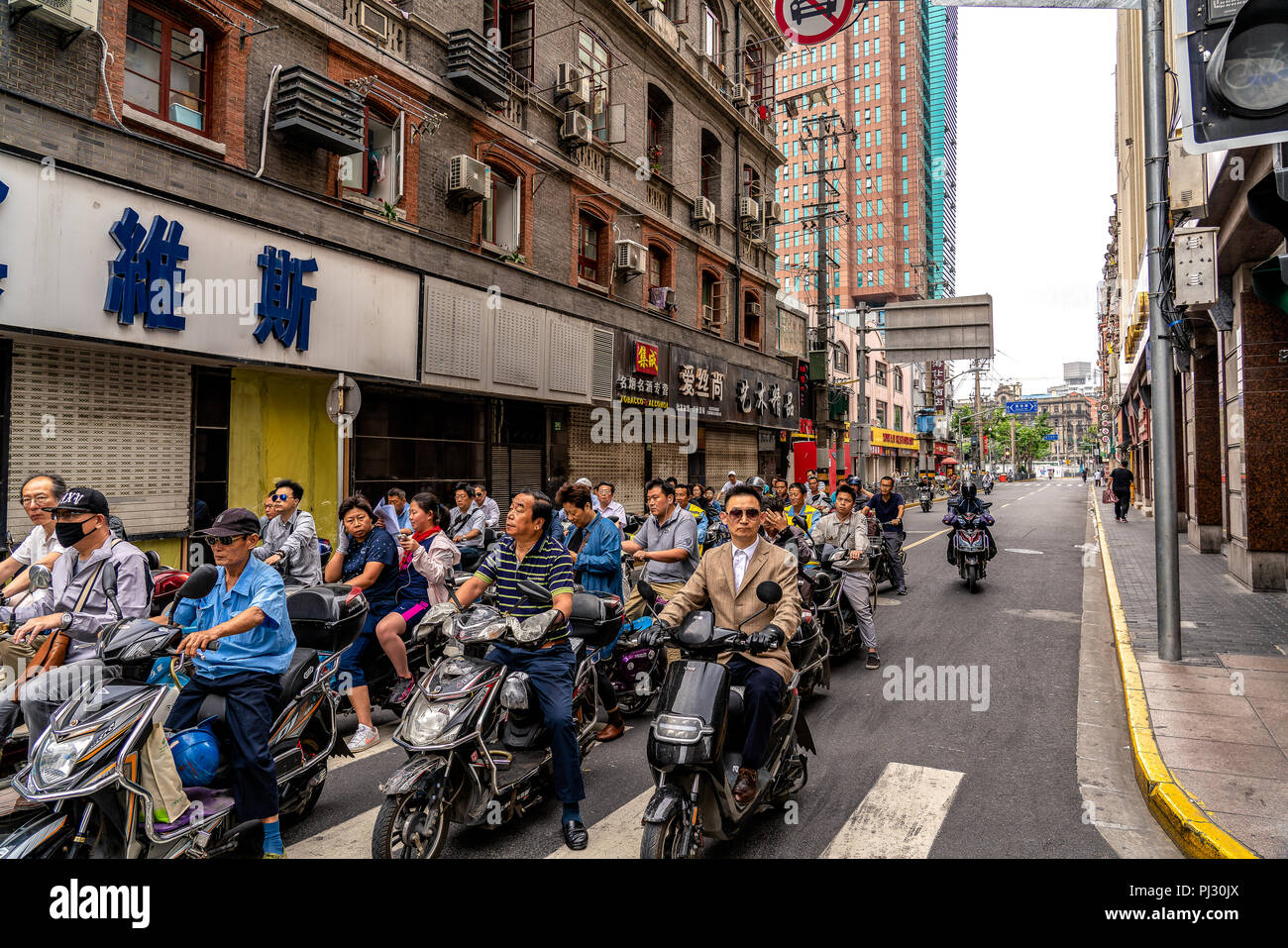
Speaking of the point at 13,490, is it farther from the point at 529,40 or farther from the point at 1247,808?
the point at 529,40

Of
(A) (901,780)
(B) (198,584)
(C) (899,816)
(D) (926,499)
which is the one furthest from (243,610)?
(D) (926,499)

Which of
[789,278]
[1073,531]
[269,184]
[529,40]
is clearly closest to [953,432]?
[789,278]

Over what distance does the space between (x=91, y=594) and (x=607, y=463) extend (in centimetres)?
1529

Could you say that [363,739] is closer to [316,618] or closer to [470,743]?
[316,618]

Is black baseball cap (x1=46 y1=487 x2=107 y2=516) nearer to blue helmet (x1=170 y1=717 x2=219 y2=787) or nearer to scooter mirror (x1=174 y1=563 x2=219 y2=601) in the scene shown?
scooter mirror (x1=174 y1=563 x2=219 y2=601)

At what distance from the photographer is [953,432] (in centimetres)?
8344

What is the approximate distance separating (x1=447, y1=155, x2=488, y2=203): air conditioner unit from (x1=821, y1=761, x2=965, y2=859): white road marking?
1194cm

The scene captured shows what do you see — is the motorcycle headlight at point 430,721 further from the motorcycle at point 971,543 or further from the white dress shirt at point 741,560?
the motorcycle at point 971,543

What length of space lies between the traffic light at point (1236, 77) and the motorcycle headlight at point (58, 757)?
6509 mm

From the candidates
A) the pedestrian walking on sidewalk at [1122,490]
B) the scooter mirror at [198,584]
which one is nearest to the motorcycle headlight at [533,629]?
the scooter mirror at [198,584]

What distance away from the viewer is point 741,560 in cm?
441

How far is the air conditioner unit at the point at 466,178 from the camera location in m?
13.3

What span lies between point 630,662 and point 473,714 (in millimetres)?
2841

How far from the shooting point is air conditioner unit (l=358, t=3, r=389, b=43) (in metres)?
12.1
